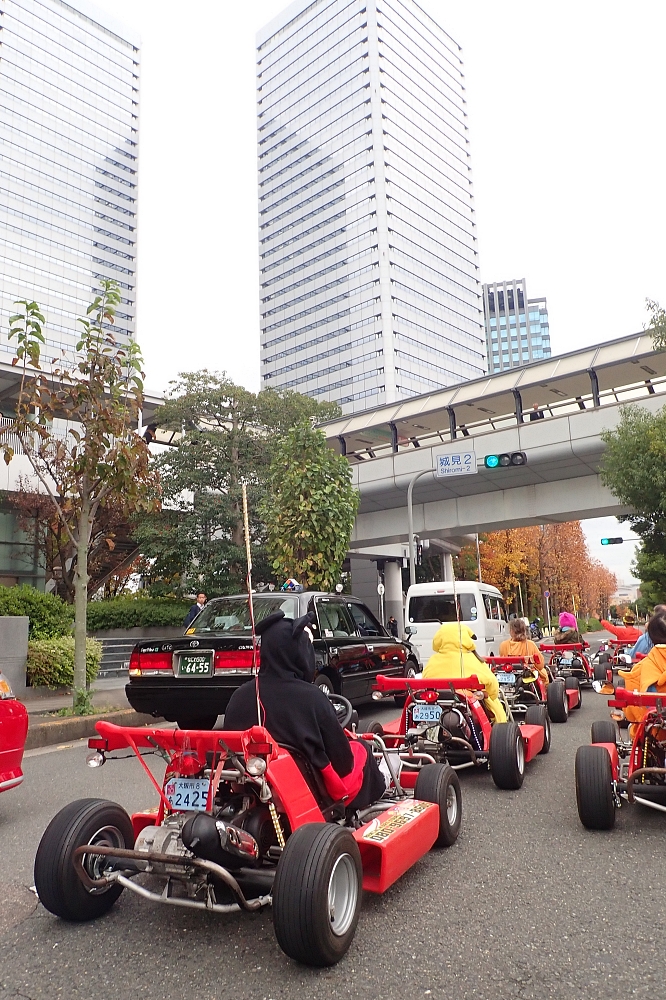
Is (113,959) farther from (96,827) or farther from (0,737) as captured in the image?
(0,737)

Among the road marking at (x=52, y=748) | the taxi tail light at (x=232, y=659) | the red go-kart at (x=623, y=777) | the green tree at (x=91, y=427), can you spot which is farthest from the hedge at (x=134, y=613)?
the red go-kart at (x=623, y=777)

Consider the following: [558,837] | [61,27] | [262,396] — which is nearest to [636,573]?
[262,396]

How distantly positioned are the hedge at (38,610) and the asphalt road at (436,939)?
31.0 ft

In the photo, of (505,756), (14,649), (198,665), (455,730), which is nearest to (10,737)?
(198,665)

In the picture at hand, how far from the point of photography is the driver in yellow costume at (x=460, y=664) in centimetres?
628

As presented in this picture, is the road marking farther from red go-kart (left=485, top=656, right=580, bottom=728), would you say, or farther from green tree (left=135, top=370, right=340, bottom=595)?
green tree (left=135, top=370, right=340, bottom=595)

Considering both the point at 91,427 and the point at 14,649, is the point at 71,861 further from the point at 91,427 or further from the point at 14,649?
the point at 14,649

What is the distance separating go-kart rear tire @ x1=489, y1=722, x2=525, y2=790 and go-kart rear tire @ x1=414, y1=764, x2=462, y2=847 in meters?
1.31

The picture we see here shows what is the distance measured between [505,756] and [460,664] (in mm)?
847

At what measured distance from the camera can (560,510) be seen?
24062 mm

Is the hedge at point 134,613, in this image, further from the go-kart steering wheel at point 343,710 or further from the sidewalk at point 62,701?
the go-kart steering wheel at point 343,710

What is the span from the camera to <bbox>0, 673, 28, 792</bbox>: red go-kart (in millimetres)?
5207

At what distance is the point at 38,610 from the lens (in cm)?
1373

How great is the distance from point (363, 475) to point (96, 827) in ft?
79.0
